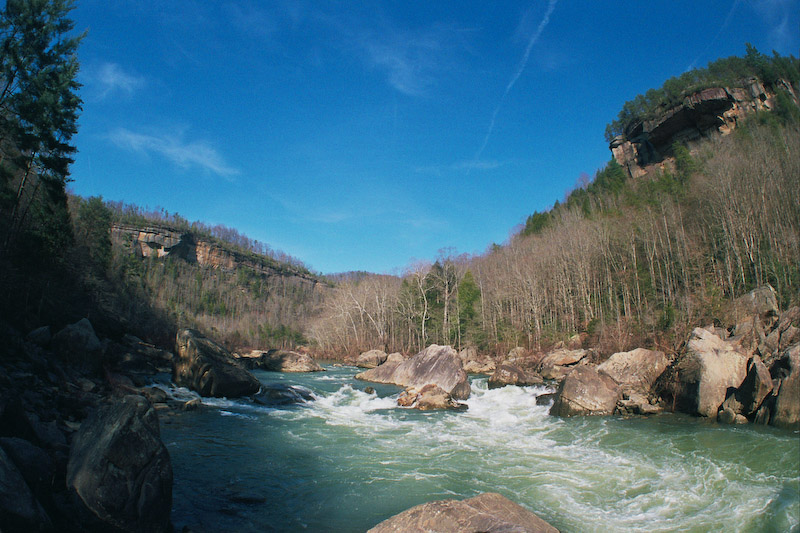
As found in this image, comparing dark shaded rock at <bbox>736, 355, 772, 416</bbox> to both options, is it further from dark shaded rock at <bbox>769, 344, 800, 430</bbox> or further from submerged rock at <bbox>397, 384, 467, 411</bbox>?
submerged rock at <bbox>397, 384, 467, 411</bbox>

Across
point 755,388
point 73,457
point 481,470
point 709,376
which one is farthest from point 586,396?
point 73,457

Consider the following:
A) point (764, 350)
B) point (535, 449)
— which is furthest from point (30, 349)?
point (764, 350)

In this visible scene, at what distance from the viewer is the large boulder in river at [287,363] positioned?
3994cm

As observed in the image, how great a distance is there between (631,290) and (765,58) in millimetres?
50878

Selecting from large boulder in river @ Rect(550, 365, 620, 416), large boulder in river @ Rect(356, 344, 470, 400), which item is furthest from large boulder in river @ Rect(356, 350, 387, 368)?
large boulder in river @ Rect(550, 365, 620, 416)

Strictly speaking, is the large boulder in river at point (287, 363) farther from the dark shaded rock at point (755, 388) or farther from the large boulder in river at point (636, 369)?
the dark shaded rock at point (755, 388)

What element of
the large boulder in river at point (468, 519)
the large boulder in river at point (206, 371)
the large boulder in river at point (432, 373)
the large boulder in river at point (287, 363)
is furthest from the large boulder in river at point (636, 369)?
the large boulder in river at point (287, 363)

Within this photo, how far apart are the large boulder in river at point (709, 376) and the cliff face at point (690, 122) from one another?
2020 inches

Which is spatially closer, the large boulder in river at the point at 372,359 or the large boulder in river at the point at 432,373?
the large boulder in river at the point at 432,373

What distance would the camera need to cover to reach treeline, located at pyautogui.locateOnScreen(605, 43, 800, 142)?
58125mm

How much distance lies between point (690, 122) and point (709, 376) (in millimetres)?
61185

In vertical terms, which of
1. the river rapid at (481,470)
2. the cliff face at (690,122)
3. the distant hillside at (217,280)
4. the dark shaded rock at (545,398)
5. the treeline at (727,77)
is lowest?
the river rapid at (481,470)

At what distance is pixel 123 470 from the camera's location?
6.45 metres

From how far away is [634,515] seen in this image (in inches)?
318
